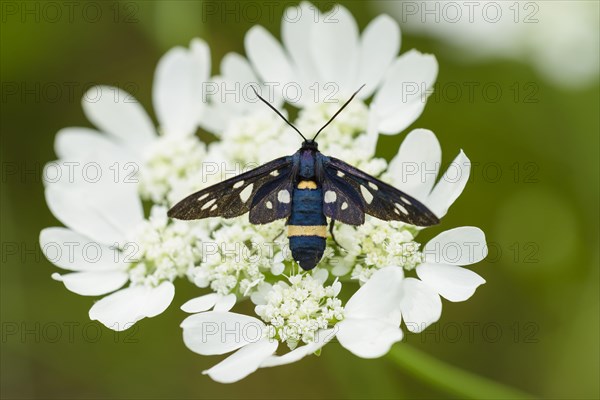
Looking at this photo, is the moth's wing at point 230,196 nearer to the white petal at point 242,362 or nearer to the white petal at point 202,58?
the white petal at point 242,362

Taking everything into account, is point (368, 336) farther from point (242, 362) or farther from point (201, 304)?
point (201, 304)

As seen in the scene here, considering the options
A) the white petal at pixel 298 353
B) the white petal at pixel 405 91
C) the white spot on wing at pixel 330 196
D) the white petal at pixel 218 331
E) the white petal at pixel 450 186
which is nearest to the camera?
the white petal at pixel 298 353

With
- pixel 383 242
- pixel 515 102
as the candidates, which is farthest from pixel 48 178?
pixel 515 102

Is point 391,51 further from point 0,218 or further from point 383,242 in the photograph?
point 0,218

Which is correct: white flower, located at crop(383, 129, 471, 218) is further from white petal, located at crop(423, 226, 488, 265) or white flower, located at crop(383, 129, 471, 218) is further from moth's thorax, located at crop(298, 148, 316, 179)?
moth's thorax, located at crop(298, 148, 316, 179)

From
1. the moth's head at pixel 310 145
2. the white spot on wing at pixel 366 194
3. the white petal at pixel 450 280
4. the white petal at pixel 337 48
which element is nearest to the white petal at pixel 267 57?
the white petal at pixel 337 48

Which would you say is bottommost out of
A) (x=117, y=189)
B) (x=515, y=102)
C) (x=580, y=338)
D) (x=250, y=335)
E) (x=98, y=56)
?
(x=580, y=338)

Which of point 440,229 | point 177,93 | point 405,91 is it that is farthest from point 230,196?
point 440,229
